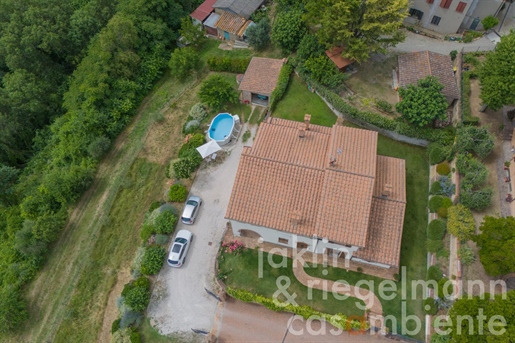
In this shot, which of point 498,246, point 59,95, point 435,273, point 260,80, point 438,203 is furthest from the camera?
point 59,95

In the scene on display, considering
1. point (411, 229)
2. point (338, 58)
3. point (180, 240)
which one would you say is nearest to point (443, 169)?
point (411, 229)

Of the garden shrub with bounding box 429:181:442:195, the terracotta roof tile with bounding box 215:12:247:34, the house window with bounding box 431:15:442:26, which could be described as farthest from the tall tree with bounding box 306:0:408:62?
the garden shrub with bounding box 429:181:442:195

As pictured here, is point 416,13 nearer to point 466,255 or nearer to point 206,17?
point 206,17

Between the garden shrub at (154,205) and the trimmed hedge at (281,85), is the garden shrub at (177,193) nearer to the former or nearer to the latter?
the garden shrub at (154,205)

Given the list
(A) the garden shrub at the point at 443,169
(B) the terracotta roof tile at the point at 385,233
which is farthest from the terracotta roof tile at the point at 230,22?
(B) the terracotta roof tile at the point at 385,233

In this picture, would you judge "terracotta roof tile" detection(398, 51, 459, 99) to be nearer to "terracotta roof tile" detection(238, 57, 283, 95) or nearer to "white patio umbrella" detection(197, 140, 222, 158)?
"terracotta roof tile" detection(238, 57, 283, 95)
